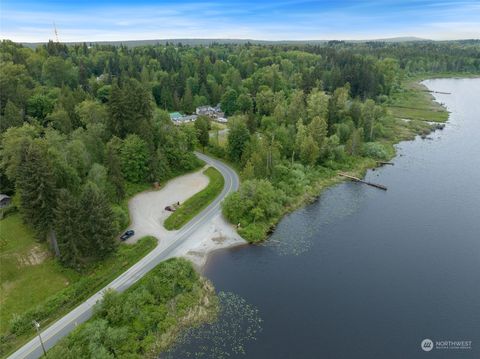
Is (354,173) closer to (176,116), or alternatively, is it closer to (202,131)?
(202,131)

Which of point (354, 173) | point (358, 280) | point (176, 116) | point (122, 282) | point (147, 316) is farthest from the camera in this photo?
point (176, 116)

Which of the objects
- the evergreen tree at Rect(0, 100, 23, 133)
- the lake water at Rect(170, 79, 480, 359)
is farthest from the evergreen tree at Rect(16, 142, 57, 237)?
the evergreen tree at Rect(0, 100, 23, 133)

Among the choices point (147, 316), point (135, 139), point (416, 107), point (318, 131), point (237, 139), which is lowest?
point (147, 316)

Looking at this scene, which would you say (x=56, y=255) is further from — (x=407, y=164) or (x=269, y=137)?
(x=407, y=164)

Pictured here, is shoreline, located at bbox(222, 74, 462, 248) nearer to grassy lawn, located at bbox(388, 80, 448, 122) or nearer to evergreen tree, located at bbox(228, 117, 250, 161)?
grassy lawn, located at bbox(388, 80, 448, 122)

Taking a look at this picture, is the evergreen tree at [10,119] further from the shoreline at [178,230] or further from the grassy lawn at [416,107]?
the grassy lawn at [416,107]

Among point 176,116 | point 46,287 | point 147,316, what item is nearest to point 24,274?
point 46,287
